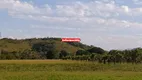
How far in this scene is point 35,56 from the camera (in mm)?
197375

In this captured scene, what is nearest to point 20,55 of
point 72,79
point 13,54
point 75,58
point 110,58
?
point 13,54

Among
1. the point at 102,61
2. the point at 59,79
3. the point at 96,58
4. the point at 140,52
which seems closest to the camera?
the point at 59,79

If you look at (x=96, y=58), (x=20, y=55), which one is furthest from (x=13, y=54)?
(x=96, y=58)

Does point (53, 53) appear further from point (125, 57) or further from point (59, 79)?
point (59, 79)

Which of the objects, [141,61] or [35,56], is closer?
[141,61]

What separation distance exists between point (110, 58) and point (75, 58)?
50.2 m

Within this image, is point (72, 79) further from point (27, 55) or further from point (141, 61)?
point (27, 55)

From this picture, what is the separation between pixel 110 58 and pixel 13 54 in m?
80.4

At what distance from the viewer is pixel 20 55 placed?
188375 millimetres

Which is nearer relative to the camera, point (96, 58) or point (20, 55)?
point (96, 58)

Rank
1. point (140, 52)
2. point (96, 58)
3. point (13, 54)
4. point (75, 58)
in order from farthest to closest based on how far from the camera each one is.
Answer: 1. point (13, 54)
2. point (75, 58)
3. point (96, 58)
4. point (140, 52)

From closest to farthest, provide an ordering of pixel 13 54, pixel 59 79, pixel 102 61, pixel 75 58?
pixel 59 79 < pixel 102 61 < pixel 75 58 < pixel 13 54

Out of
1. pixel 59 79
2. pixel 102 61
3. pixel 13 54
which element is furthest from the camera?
pixel 13 54

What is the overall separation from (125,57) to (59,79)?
316 feet
